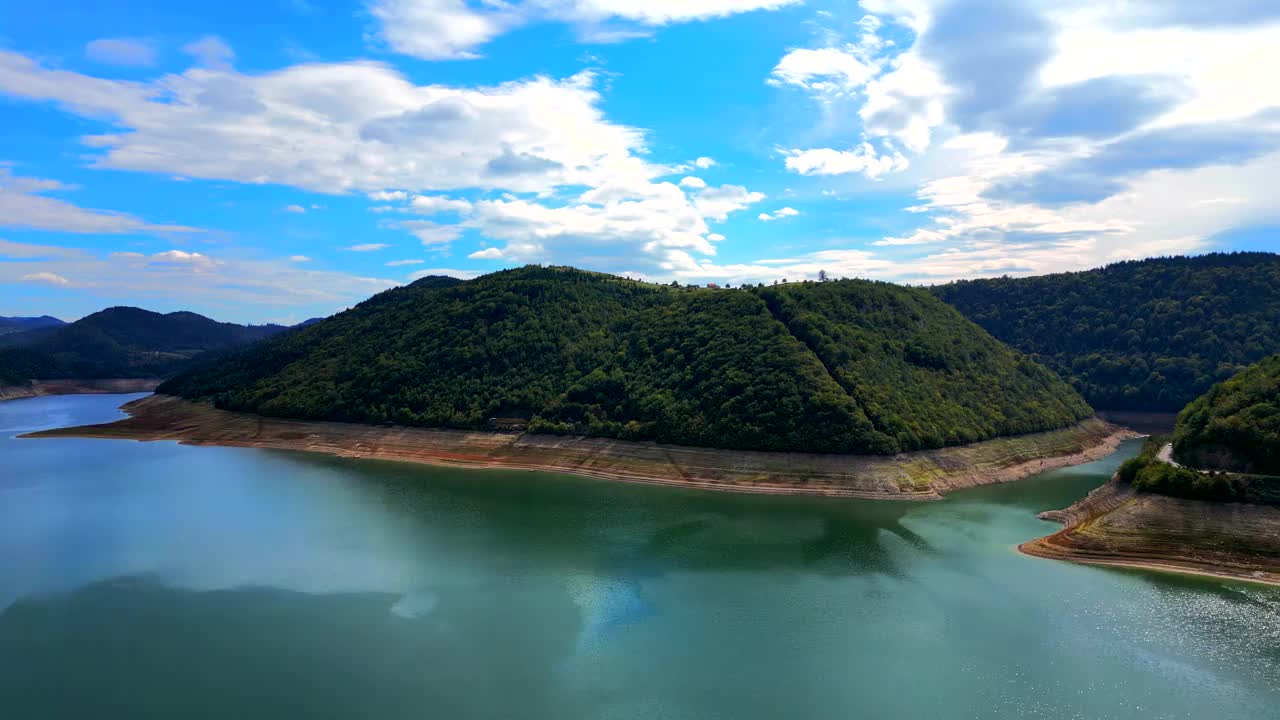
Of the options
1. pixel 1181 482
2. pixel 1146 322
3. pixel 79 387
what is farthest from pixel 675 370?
pixel 79 387

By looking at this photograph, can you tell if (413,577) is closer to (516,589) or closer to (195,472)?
(516,589)

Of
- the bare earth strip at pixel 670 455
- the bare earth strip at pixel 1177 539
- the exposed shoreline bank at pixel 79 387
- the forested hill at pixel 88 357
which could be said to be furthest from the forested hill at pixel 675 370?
the forested hill at pixel 88 357

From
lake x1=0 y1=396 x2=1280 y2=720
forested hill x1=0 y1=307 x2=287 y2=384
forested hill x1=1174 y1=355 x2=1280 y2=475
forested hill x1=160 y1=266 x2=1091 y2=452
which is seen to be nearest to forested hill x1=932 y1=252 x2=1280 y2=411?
forested hill x1=160 y1=266 x2=1091 y2=452

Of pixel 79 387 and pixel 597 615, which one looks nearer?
pixel 597 615

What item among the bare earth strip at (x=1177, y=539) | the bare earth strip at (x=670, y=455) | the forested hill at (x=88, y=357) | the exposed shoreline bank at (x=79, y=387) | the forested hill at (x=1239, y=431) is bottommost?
the bare earth strip at (x=1177, y=539)

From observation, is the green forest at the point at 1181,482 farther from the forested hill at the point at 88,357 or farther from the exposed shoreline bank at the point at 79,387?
the forested hill at the point at 88,357

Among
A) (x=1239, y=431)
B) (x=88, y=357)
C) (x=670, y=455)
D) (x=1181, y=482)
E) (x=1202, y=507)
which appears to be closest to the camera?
(x=1202, y=507)

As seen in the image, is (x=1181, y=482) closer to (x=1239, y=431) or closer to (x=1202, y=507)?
(x=1202, y=507)
